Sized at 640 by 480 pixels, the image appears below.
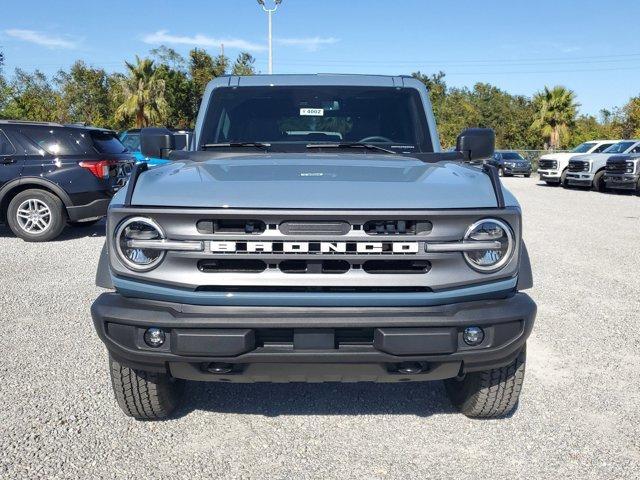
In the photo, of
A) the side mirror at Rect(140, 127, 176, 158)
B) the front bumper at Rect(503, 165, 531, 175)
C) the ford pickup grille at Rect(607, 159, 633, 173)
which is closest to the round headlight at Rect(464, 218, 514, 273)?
the side mirror at Rect(140, 127, 176, 158)

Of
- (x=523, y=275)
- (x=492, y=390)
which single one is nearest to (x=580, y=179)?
(x=492, y=390)

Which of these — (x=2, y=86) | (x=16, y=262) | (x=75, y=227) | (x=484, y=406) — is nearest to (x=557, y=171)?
(x=75, y=227)

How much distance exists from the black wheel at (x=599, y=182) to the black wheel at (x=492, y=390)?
19.5 m

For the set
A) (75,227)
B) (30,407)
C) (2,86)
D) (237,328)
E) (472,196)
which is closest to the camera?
(237,328)

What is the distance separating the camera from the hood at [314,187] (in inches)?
103

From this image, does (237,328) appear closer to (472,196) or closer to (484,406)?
(472,196)

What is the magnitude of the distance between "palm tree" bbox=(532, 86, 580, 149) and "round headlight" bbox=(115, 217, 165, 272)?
4852 cm

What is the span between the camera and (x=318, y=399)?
3.62m

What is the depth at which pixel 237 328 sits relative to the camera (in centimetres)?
254

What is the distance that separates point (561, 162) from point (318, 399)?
74.7 feet

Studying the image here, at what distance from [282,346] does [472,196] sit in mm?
1091

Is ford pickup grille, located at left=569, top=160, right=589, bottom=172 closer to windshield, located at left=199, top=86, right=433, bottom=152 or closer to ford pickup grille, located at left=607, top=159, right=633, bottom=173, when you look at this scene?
ford pickup grille, located at left=607, top=159, right=633, bottom=173

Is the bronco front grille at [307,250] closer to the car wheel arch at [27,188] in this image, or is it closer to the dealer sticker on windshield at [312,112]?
the dealer sticker on windshield at [312,112]

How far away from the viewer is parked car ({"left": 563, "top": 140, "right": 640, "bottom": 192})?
20562mm
